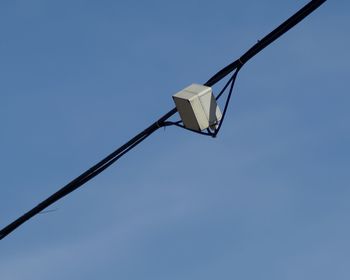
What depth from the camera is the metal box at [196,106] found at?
25.4ft

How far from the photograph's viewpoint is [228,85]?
767cm

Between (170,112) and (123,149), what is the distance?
530 mm

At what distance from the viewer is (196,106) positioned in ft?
25.4

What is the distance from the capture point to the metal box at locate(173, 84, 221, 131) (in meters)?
7.73

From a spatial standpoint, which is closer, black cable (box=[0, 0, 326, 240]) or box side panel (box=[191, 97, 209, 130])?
black cable (box=[0, 0, 326, 240])

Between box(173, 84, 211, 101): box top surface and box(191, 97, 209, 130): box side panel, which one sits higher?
box(173, 84, 211, 101): box top surface

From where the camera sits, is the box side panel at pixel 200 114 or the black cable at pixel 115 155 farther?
the box side panel at pixel 200 114

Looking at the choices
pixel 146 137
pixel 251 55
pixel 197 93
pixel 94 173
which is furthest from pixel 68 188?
pixel 251 55

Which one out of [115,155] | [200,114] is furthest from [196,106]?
[115,155]

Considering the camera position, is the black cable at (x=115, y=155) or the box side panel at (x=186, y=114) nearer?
the black cable at (x=115, y=155)

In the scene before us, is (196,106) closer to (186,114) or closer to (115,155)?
(186,114)

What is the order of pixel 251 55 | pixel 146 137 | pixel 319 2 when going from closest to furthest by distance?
pixel 319 2, pixel 251 55, pixel 146 137

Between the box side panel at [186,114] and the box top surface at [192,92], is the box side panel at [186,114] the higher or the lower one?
the lower one

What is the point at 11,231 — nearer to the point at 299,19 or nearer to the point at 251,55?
the point at 251,55
